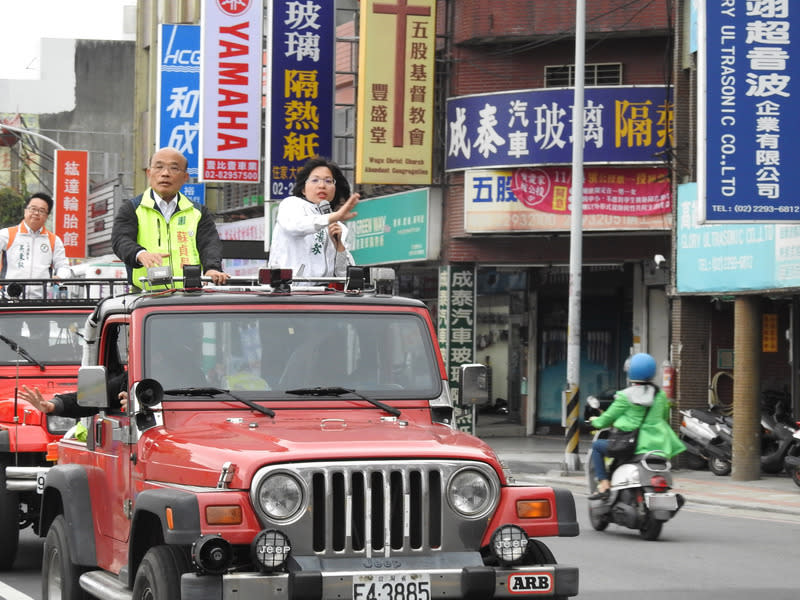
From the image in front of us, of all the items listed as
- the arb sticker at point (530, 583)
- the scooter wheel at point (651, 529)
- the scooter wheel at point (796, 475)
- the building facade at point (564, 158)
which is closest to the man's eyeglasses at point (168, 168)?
the arb sticker at point (530, 583)

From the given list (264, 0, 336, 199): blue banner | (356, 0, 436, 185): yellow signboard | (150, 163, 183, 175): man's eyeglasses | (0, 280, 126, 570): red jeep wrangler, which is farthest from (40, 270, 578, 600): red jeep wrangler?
(264, 0, 336, 199): blue banner

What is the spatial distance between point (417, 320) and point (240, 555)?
200 centimetres

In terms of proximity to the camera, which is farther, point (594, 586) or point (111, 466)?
Answer: point (594, 586)

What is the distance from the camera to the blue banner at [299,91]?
2948cm

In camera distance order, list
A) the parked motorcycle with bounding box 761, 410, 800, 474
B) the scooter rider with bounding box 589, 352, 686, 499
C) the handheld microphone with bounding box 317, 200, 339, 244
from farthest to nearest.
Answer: the parked motorcycle with bounding box 761, 410, 800, 474
the scooter rider with bounding box 589, 352, 686, 499
the handheld microphone with bounding box 317, 200, 339, 244

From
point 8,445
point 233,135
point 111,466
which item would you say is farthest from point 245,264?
point 111,466

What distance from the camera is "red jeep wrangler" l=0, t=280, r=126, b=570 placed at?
1166 centimetres

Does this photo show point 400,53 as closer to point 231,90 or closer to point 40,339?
point 231,90

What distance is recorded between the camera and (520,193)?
1148 inches

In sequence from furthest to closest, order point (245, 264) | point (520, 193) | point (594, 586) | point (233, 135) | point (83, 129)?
point (83, 129) < point (245, 264) < point (233, 135) < point (520, 193) < point (594, 586)

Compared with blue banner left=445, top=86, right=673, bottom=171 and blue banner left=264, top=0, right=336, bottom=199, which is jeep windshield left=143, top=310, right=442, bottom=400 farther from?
blue banner left=264, top=0, right=336, bottom=199

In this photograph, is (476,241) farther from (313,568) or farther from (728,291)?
(313,568)

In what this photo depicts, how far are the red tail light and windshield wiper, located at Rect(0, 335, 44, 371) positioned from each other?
225 inches

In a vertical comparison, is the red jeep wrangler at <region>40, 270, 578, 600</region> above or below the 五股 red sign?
below
